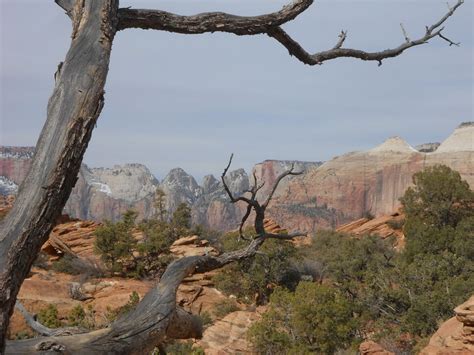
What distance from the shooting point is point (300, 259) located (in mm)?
26406

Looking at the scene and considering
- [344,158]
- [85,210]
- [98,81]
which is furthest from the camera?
[85,210]

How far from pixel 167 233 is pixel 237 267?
538 centimetres

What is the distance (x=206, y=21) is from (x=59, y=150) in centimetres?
95

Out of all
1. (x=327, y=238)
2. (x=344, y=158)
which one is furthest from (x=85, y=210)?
→ (x=327, y=238)

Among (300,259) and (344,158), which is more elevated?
(344,158)

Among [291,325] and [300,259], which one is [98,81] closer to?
[291,325]

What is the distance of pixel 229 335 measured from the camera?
1645 cm

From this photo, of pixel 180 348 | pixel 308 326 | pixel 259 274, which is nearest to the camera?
pixel 180 348

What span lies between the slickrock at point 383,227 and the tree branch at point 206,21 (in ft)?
110

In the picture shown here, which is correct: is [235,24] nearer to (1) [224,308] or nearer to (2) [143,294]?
(2) [143,294]

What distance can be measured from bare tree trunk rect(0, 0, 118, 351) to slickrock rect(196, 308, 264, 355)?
12.7 meters

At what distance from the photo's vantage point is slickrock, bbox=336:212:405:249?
36.9m

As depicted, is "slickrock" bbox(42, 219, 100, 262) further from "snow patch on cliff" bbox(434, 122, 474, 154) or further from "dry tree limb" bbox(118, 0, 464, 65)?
"snow patch on cliff" bbox(434, 122, 474, 154)

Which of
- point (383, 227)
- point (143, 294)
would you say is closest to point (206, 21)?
point (143, 294)
